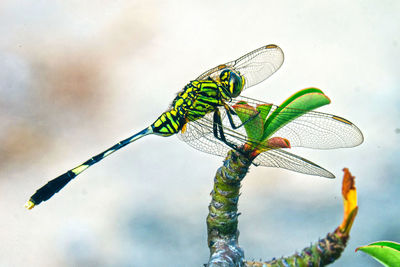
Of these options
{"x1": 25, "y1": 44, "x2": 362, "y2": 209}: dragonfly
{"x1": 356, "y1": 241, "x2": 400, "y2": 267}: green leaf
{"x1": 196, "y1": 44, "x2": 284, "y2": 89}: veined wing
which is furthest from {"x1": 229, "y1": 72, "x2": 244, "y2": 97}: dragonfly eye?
{"x1": 356, "y1": 241, "x2": 400, "y2": 267}: green leaf

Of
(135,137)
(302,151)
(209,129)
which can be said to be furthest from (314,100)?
(302,151)

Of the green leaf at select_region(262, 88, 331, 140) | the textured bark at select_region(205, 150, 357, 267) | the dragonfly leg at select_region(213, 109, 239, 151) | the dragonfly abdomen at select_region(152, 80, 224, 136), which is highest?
the dragonfly abdomen at select_region(152, 80, 224, 136)

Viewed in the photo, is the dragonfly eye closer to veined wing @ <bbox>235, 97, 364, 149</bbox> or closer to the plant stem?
veined wing @ <bbox>235, 97, 364, 149</bbox>

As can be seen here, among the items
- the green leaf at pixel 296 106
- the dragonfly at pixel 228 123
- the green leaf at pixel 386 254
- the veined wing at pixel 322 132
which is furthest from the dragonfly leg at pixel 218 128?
the green leaf at pixel 386 254

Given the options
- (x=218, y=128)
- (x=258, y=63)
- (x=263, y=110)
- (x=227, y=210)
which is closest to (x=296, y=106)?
(x=263, y=110)

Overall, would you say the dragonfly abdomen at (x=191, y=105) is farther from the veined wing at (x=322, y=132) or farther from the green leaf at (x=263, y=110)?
the green leaf at (x=263, y=110)
